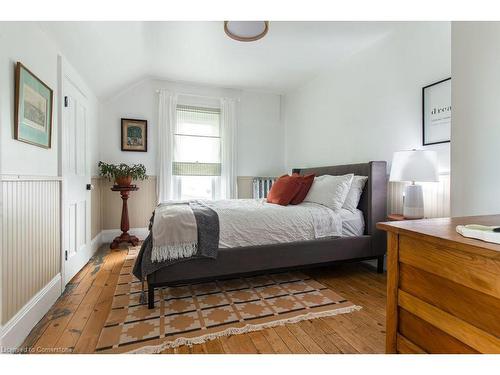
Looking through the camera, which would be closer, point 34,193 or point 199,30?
point 34,193

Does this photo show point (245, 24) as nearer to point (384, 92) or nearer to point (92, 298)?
point (384, 92)

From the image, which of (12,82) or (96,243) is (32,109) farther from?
(96,243)

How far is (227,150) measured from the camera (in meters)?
4.43

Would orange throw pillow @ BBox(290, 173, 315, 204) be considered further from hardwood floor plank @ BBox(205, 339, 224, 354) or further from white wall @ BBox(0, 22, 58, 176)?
white wall @ BBox(0, 22, 58, 176)

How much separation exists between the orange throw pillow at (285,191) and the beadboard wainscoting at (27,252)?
6.84 ft

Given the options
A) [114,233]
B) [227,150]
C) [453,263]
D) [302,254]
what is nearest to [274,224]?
[302,254]

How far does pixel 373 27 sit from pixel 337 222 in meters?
2.01

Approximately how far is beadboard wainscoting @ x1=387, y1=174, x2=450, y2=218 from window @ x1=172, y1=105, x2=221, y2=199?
270cm

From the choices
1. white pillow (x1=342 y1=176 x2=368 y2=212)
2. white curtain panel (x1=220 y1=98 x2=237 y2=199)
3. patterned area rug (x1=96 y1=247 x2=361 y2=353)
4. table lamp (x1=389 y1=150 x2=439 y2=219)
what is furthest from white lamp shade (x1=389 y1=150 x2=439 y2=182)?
white curtain panel (x1=220 y1=98 x2=237 y2=199)

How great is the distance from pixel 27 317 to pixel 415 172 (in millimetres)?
2960

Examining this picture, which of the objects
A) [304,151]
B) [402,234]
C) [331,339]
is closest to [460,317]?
[402,234]

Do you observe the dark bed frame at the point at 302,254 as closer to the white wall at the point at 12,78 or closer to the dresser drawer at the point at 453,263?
the white wall at the point at 12,78

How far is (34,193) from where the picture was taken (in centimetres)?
173

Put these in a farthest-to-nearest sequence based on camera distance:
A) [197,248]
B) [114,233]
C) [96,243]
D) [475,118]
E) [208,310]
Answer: [114,233], [96,243], [197,248], [208,310], [475,118]
